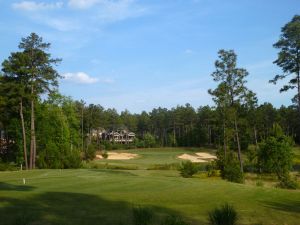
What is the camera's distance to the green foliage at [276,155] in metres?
39.7

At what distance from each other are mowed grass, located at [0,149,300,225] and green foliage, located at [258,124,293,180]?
1631cm

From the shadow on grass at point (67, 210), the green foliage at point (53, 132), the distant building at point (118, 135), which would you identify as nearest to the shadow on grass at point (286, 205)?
the shadow on grass at point (67, 210)

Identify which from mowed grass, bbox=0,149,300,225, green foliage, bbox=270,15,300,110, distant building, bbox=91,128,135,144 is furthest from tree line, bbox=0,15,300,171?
distant building, bbox=91,128,135,144

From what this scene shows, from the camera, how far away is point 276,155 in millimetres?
40344

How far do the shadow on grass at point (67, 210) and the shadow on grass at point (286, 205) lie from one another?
497 centimetres

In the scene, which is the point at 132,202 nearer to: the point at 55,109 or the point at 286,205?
the point at 286,205

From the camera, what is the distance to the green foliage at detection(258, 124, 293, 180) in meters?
39.7

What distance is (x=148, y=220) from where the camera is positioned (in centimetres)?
952

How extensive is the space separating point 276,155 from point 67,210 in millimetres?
28198

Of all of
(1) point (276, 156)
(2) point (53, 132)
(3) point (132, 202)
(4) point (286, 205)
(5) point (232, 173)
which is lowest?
(4) point (286, 205)

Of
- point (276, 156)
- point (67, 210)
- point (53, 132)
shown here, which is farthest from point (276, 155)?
point (53, 132)

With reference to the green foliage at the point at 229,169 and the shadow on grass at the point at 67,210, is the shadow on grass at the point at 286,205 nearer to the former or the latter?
the shadow on grass at the point at 67,210

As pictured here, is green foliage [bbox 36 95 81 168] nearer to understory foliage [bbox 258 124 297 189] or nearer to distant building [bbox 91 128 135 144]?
understory foliage [bbox 258 124 297 189]

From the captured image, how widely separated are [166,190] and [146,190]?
1.11 m
